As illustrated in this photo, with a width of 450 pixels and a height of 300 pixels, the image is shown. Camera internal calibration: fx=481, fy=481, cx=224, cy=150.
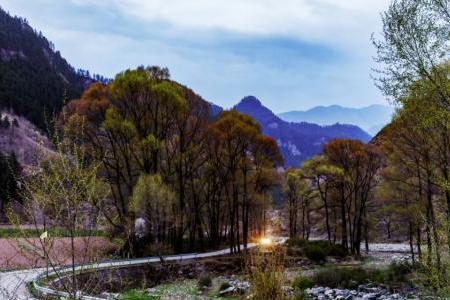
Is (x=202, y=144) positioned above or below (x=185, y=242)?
above

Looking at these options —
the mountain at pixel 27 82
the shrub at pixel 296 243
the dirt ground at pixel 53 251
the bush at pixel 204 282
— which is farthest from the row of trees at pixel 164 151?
the mountain at pixel 27 82

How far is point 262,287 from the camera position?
10031 millimetres

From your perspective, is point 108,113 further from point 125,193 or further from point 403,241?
point 403,241

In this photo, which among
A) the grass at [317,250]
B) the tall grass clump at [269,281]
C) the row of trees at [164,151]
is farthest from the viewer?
the grass at [317,250]

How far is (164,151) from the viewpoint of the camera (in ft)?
133

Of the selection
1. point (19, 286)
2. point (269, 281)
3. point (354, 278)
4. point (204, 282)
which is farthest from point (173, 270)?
point (269, 281)

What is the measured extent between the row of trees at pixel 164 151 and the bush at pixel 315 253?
6.07 m

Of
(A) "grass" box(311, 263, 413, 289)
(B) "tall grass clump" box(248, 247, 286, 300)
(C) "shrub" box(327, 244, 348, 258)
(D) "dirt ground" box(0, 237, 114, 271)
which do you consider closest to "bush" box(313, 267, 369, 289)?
(A) "grass" box(311, 263, 413, 289)

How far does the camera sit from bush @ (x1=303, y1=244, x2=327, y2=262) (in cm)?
3994

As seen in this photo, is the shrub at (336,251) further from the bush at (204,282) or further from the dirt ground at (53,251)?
the dirt ground at (53,251)

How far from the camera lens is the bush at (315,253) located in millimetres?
39938

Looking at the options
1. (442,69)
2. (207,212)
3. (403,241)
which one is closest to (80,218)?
(442,69)

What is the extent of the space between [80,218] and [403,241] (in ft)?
236

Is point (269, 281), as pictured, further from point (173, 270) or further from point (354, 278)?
point (173, 270)
